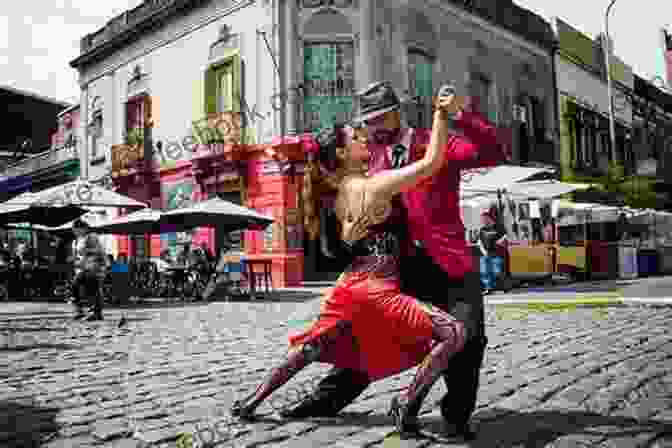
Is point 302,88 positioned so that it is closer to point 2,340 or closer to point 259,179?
point 259,179

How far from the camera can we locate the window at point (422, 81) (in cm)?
1805

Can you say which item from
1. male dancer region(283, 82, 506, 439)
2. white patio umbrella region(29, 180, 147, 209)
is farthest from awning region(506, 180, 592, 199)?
male dancer region(283, 82, 506, 439)

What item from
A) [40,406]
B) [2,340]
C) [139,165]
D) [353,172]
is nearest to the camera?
[353,172]

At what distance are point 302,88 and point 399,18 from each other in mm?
3596

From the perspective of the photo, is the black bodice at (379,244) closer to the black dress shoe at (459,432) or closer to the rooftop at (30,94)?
the black dress shoe at (459,432)

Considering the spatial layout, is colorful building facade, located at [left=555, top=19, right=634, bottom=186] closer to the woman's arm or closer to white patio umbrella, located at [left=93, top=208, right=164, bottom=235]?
white patio umbrella, located at [left=93, top=208, right=164, bottom=235]

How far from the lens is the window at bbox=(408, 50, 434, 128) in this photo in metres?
18.0

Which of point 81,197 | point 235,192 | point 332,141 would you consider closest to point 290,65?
point 235,192

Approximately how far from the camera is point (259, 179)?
693 inches

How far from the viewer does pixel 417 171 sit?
254 cm

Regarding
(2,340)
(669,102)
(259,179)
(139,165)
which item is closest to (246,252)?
(259,179)

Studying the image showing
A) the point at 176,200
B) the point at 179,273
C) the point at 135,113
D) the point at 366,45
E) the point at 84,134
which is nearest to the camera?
the point at 179,273

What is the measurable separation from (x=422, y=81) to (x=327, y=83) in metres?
3.16

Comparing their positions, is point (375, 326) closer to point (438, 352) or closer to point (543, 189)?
point (438, 352)
